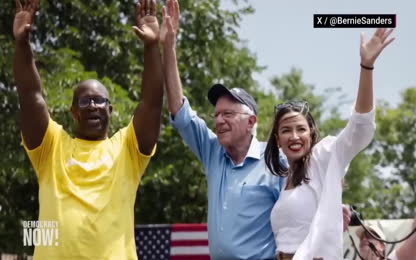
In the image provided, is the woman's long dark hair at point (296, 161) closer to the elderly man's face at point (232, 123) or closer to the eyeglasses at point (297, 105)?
the eyeglasses at point (297, 105)

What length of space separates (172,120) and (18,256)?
8.53 meters

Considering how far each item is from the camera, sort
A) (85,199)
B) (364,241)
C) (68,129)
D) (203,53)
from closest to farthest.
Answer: (85,199) < (364,241) < (68,129) < (203,53)

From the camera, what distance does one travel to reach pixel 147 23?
446cm

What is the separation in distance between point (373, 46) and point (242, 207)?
1187 millimetres

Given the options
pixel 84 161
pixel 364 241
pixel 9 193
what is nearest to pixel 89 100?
pixel 84 161

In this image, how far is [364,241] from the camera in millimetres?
5246

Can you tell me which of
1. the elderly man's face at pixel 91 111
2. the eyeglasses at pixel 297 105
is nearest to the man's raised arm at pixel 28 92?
the elderly man's face at pixel 91 111

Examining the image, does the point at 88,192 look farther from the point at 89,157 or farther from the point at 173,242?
the point at 173,242

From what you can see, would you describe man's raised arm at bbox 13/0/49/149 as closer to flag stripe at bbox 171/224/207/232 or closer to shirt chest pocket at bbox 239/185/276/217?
shirt chest pocket at bbox 239/185/276/217

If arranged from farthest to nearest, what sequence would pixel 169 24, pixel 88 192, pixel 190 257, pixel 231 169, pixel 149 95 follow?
1. pixel 190 257
2. pixel 169 24
3. pixel 231 169
4. pixel 149 95
5. pixel 88 192

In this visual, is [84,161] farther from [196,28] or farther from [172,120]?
[196,28]

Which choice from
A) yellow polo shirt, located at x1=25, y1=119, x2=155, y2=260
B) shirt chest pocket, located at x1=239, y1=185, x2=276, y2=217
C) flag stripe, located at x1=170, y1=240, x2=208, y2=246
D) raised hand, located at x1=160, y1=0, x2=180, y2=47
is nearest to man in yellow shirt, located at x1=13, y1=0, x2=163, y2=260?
yellow polo shirt, located at x1=25, y1=119, x2=155, y2=260

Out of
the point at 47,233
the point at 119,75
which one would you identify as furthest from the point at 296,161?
the point at 119,75

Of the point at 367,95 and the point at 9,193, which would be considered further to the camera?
the point at 9,193
